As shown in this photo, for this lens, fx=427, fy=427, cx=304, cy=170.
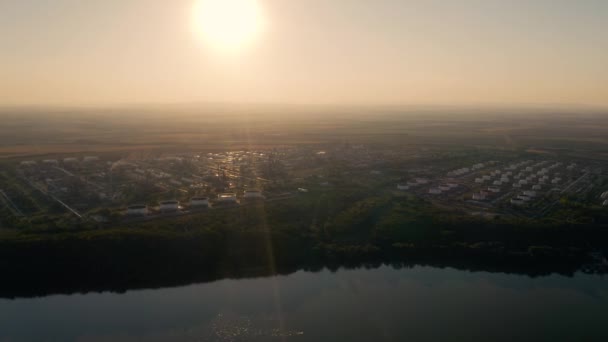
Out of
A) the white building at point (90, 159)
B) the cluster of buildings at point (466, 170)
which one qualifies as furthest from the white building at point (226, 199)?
the white building at point (90, 159)

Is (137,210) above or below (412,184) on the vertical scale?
above

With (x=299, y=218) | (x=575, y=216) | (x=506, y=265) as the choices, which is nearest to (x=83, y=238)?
(x=299, y=218)

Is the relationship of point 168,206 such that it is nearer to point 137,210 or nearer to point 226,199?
point 137,210

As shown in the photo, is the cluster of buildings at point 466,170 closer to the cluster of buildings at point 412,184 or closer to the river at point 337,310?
the cluster of buildings at point 412,184

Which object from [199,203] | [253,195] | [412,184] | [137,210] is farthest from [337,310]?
[412,184]

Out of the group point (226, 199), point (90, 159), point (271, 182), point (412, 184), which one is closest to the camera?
point (226, 199)

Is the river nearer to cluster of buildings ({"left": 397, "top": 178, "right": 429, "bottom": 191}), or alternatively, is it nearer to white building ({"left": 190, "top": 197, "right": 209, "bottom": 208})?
white building ({"left": 190, "top": 197, "right": 209, "bottom": 208})

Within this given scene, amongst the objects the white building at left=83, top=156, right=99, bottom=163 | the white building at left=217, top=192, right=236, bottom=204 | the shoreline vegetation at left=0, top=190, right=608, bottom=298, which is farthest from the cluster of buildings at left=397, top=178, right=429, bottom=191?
the white building at left=83, top=156, right=99, bottom=163
